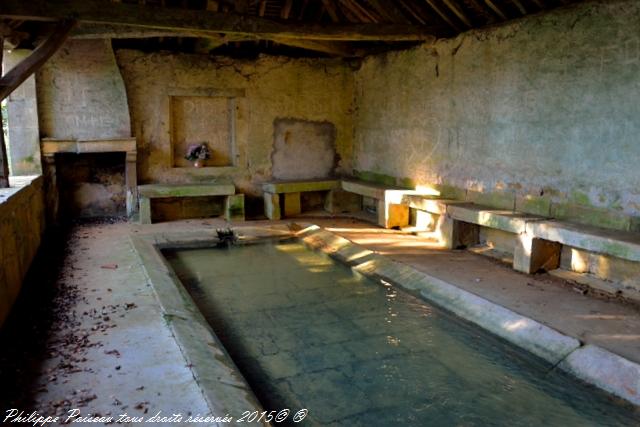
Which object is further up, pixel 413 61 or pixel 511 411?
pixel 413 61

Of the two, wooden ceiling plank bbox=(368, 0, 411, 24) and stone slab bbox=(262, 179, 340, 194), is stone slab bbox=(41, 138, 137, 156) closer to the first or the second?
stone slab bbox=(262, 179, 340, 194)

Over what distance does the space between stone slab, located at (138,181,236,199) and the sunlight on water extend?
275 cm

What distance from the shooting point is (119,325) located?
3936mm

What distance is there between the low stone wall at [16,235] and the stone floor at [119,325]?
0.17 meters

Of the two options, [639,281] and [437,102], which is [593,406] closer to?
[639,281]

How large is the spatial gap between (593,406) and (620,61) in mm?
3388

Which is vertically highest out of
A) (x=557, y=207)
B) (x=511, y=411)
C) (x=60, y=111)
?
(x=60, y=111)

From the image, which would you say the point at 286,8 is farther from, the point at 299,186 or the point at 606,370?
the point at 606,370

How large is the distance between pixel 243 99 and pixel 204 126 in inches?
33.4

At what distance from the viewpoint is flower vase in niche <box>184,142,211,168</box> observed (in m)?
8.81

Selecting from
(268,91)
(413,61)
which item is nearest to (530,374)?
(413,61)

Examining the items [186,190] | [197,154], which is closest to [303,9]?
[197,154]

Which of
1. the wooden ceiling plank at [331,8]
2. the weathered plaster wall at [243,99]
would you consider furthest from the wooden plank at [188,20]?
the weathered plaster wall at [243,99]

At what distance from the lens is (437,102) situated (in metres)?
7.42
